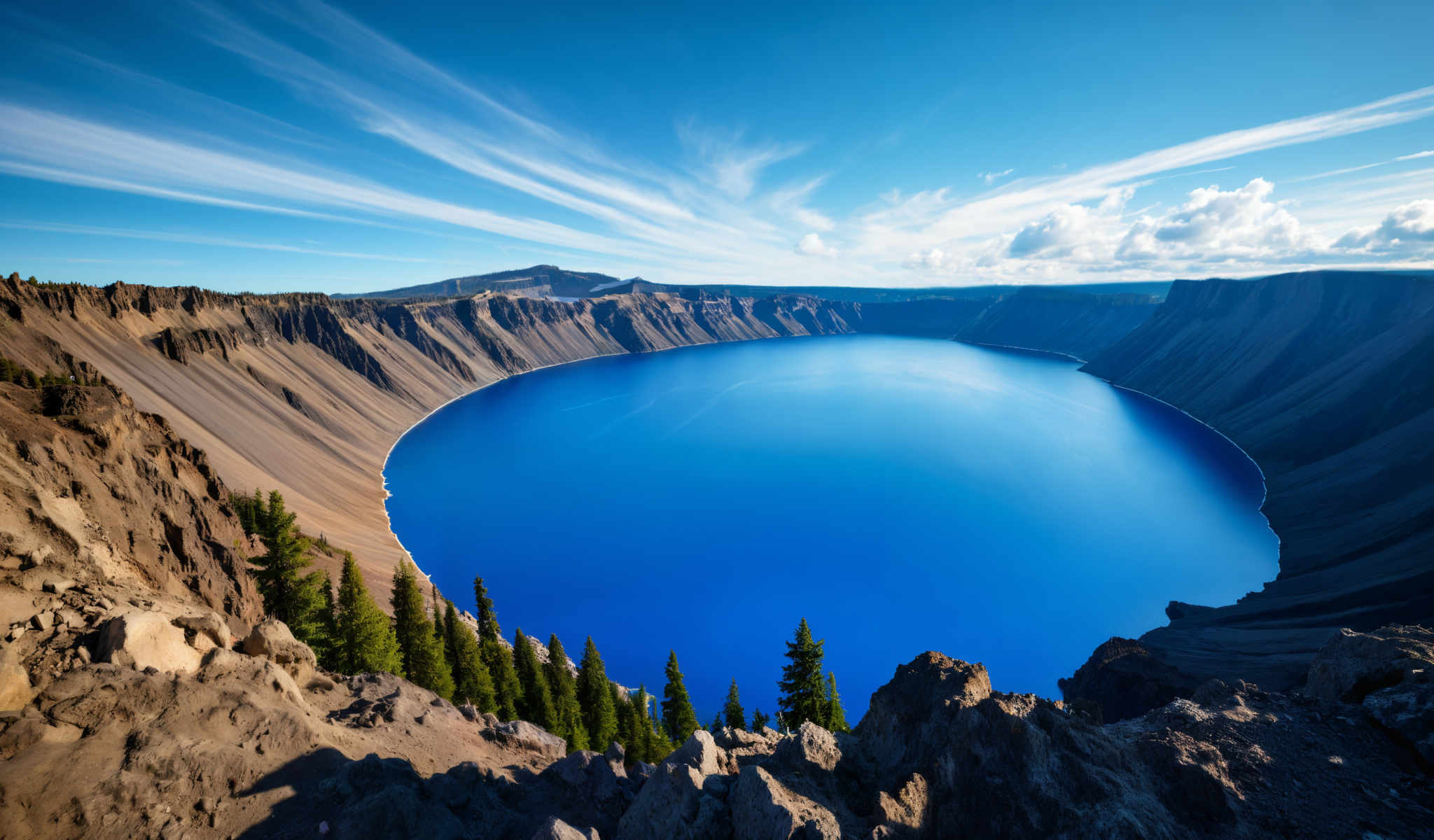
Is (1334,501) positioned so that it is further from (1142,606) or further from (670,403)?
(670,403)

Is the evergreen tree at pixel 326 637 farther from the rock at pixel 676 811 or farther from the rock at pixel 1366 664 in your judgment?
the rock at pixel 1366 664

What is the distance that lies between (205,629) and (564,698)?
20802mm

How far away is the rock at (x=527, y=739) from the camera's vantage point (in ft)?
64.3

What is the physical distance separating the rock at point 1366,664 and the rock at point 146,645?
28.8m

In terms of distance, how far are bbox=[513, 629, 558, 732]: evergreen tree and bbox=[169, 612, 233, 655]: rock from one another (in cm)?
1852

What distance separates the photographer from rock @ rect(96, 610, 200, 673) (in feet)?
39.3

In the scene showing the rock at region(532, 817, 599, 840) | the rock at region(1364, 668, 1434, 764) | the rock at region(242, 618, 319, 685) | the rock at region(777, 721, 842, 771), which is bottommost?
the rock at region(242, 618, 319, 685)

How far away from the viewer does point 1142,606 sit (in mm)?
50000

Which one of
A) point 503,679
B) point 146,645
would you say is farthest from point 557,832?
point 503,679

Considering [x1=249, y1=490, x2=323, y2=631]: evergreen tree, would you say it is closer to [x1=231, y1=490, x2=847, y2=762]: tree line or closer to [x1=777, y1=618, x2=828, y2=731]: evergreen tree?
[x1=231, y1=490, x2=847, y2=762]: tree line

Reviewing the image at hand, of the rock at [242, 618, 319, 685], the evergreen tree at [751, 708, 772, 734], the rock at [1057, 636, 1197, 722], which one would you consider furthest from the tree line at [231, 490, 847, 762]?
the rock at [1057, 636, 1197, 722]

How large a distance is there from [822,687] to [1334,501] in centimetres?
7220

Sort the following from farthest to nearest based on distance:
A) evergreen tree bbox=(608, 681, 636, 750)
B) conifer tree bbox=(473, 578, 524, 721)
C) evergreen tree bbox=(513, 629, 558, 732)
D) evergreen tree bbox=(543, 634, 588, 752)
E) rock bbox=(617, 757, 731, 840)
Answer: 1. conifer tree bbox=(473, 578, 524, 721)
2. evergreen tree bbox=(513, 629, 558, 732)
3. evergreen tree bbox=(543, 634, 588, 752)
4. evergreen tree bbox=(608, 681, 636, 750)
5. rock bbox=(617, 757, 731, 840)

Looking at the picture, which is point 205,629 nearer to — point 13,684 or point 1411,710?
point 13,684
